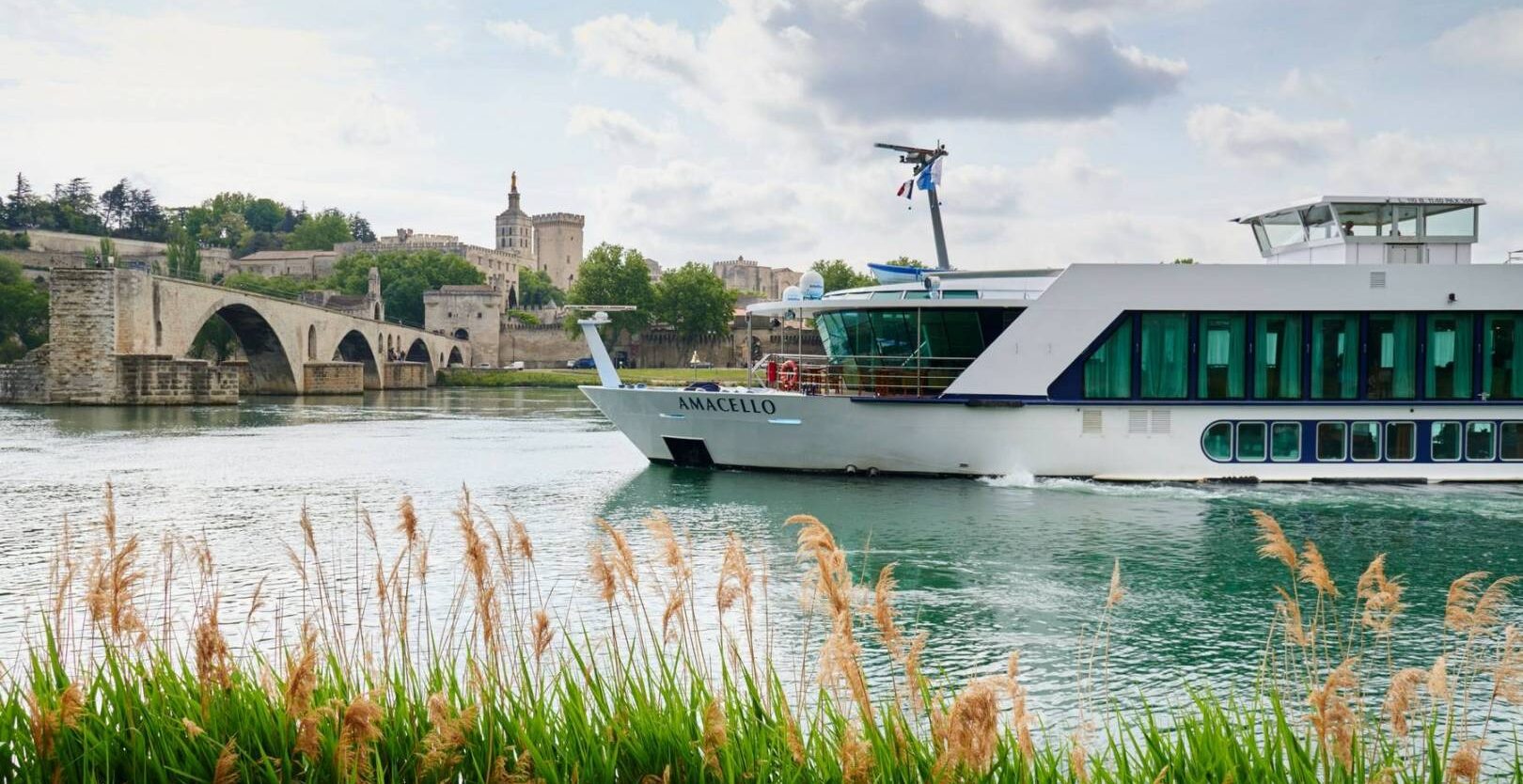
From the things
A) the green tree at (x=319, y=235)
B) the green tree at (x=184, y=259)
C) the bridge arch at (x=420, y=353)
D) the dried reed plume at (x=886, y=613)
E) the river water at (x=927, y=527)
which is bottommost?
the river water at (x=927, y=527)

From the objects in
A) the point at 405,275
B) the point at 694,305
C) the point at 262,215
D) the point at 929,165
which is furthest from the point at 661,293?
the point at 262,215

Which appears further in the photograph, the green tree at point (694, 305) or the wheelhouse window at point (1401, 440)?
the green tree at point (694, 305)

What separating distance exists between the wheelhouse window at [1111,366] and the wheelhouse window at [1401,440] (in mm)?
3844

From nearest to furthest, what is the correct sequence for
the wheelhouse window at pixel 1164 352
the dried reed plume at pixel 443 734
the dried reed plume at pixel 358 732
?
the dried reed plume at pixel 358 732, the dried reed plume at pixel 443 734, the wheelhouse window at pixel 1164 352

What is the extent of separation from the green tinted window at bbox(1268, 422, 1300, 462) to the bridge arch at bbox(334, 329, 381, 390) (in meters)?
64.2

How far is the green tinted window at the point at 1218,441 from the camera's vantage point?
18.4 metres

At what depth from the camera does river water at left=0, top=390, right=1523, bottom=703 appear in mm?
9430

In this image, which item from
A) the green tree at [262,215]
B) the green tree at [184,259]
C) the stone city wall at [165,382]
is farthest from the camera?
the green tree at [262,215]

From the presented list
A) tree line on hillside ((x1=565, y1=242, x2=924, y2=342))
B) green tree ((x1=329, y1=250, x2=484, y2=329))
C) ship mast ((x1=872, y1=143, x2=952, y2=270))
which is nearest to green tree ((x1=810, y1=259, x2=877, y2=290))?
tree line on hillside ((x1=565, y1=242, x2=924, y2=342))

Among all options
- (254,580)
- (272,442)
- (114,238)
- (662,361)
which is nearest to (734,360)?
(662,361)

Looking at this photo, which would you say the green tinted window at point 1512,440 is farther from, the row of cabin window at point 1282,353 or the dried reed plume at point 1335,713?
the dried reed plume at point 1335,713

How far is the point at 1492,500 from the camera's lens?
56.1ft

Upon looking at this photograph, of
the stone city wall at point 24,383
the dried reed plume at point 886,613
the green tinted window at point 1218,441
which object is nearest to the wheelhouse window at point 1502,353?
the green tinted window at point 1218,441

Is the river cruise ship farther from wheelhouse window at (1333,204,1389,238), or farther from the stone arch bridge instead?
the stone arch bridge
